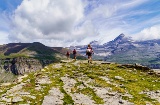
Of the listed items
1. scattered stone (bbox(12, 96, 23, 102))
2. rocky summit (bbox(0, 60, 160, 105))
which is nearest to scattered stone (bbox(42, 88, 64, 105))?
rocky summit (bbox(0, 60, 160, 105))

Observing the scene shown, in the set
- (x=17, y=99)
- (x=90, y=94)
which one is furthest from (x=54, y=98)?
(x=90, y=94)

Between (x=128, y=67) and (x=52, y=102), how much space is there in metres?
33.2

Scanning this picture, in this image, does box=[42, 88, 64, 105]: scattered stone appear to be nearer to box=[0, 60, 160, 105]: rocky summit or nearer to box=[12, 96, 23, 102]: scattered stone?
box=[0, 60, 160, 105]: rocky summit

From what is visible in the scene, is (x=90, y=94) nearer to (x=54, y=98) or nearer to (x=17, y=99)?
(x=54, y=98)

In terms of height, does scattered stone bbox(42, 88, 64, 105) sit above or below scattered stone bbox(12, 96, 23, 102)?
below

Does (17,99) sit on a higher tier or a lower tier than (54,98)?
higher

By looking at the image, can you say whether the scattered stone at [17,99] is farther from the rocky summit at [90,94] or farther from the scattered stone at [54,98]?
the scattered stone at [54,98]

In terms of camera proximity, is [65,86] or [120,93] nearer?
[120,93]

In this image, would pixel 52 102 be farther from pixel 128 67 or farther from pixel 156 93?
pixel 128 67

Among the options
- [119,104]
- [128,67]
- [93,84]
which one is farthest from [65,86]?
[128,67]

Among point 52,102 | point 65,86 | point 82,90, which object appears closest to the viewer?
point 52,102

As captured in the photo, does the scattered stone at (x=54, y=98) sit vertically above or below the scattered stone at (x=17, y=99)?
below

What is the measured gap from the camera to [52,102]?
78.4ft

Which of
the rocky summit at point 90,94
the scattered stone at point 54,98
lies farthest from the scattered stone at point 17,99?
the scattered stone at point 54,98
